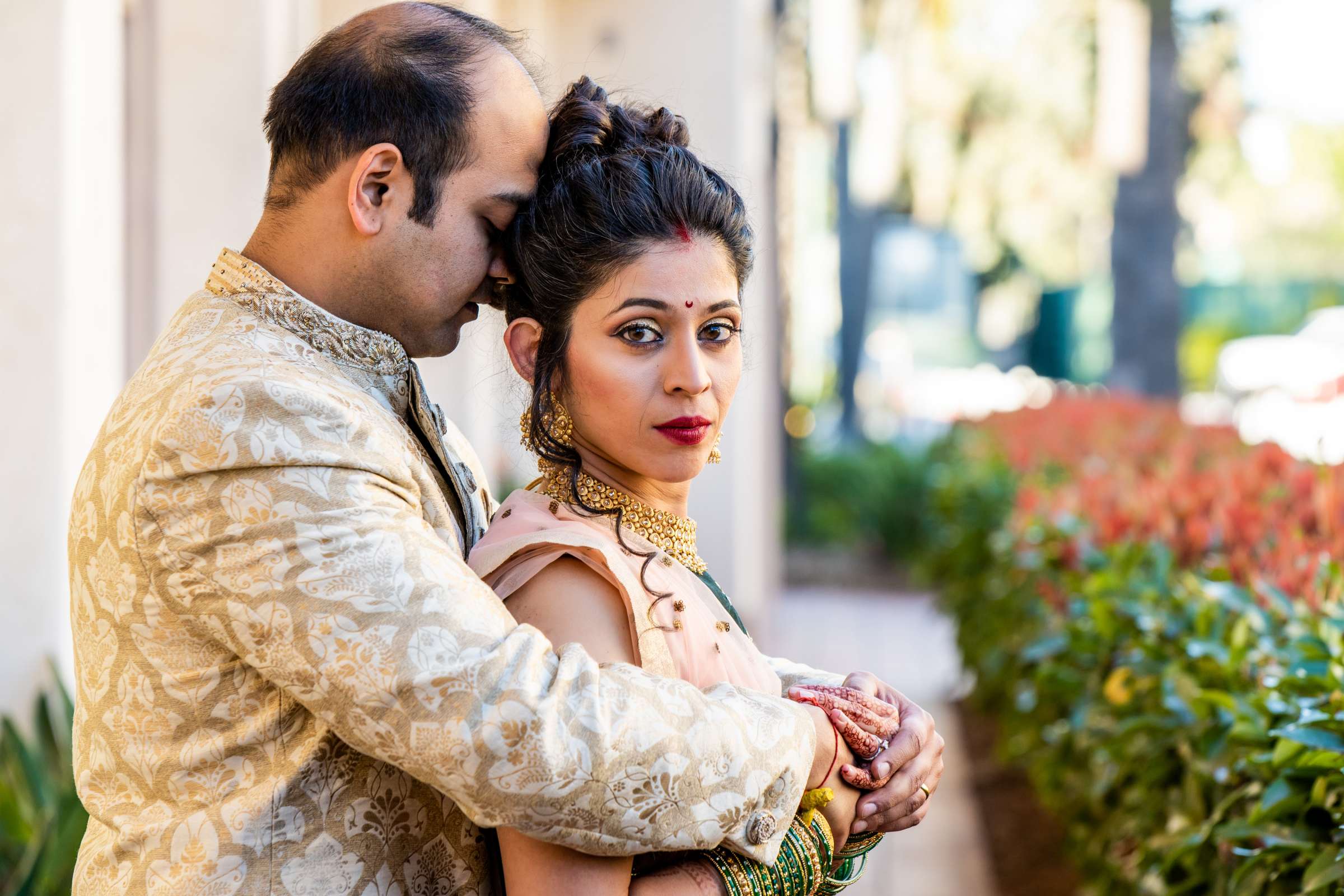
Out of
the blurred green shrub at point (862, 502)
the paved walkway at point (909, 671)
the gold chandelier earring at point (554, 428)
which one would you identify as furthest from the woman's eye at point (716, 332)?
the blurred green shrub at point (862, 502)

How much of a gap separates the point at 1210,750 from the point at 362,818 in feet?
5.73

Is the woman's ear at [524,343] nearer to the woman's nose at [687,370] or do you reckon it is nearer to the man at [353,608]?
the man at [353,608]

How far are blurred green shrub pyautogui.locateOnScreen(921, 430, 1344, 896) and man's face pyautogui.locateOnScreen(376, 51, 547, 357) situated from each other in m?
1.49

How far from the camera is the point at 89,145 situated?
3.41 m

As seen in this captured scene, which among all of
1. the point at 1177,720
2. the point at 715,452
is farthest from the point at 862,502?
the point at 715,452

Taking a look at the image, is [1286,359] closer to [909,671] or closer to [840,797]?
[909,671]

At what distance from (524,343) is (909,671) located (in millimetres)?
7683

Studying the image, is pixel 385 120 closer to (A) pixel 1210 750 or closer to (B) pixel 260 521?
(B) pixel 260 521

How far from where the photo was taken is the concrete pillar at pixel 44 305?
10.6 ft

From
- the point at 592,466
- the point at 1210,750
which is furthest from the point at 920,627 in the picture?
the point at 592,466

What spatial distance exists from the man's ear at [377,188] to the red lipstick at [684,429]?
0.47m

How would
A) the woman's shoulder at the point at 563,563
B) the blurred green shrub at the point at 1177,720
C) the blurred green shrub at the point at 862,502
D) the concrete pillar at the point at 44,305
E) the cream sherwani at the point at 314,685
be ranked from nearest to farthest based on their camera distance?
the cream sherwani at the point at 314,685 < the woman's shoulder at the point at 563,563 < the blurred green shrub at the point at 1177,720 < the concrete pillar at the point at 44,305 < the blurred green shrub at the point at 862,502

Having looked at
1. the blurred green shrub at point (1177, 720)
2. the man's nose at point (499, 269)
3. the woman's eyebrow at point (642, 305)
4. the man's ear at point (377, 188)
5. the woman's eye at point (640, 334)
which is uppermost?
the man's ear at point (377, 188)

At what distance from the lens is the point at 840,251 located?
19.0 meters
